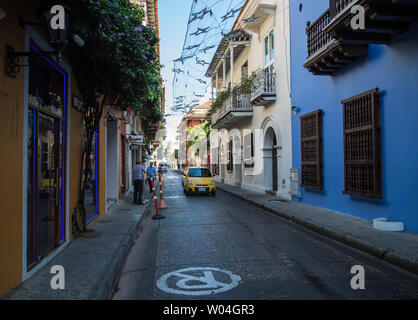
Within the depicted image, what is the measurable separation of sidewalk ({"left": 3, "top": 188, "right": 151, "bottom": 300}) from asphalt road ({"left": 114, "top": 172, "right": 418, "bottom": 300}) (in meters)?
0.25

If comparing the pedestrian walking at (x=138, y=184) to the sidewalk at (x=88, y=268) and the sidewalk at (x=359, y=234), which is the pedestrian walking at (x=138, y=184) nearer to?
the sidewalk at (x=88, y=268)

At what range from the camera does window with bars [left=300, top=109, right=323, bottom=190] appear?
438 inches

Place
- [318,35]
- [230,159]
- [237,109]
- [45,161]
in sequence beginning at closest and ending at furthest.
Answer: [45,161] < [318,35] < [237,109] < [230,159]

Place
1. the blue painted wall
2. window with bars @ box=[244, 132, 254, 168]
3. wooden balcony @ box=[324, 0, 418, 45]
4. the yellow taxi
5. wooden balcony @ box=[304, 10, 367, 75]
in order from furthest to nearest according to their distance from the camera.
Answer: window with bars @ box=[244, 132, 254, 168], the yellow taxi, wooden balcony @ box=[304, 10, 367, 75], the blue painted wall, wooden balcony @ box=[324, 0, 418, 45]

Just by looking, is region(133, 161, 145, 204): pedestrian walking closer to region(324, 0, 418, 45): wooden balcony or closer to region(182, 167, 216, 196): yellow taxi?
region(182, 167, 216, 196): yellow taxi

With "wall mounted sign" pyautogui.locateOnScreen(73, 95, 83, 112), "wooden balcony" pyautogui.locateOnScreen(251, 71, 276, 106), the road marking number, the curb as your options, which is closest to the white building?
"wooden balcony" pyautogui.locateOnScreen(251, 71, 276, 106)

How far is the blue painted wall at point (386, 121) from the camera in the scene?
7.13 meters

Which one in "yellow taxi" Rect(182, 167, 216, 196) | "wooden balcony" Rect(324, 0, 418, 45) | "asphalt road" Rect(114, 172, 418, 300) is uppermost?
"wooden balcony" Rect(324, 0, 418, 45)

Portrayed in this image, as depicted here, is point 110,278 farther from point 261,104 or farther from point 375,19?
point 261,104

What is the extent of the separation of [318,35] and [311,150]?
3905mm

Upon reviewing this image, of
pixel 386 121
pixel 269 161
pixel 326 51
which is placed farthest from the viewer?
pixel 269 161

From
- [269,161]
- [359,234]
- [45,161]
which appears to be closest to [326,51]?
[359,234]

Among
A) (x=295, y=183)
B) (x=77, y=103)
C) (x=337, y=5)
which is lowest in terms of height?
(x=295, y=183)

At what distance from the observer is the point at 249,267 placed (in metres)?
5.14
